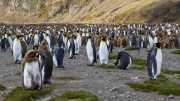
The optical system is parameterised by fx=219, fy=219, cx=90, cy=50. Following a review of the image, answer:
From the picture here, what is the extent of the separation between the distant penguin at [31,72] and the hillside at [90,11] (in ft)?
163

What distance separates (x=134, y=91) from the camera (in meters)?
6.09

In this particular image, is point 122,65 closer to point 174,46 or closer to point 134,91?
point 134,91

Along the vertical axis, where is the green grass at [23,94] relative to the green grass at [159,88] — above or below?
above

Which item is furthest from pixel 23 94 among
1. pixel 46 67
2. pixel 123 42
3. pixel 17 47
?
pixel 123 42

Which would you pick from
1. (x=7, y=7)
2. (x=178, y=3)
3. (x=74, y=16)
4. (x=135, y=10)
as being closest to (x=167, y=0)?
(x=178, y=3)

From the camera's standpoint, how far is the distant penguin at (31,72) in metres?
5.53

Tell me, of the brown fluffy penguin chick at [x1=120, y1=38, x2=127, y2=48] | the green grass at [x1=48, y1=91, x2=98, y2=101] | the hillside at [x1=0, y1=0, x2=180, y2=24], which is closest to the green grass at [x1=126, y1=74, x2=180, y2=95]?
the green grass at [x1=48, y1=91, x2=98, y2=101]

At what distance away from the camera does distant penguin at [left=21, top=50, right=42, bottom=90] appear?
553cm

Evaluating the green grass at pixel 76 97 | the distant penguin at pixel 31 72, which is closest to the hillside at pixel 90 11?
the green grass at pixel 76 97

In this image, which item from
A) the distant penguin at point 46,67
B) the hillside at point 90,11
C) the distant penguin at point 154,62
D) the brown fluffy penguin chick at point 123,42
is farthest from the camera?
the hillside at point 90,11

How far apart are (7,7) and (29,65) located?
11251cm

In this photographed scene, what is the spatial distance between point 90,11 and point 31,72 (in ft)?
245

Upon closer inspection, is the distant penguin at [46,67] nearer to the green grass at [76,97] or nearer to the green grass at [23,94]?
the green grass at [23,94]

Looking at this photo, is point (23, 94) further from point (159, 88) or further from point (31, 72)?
point (159, 88)
